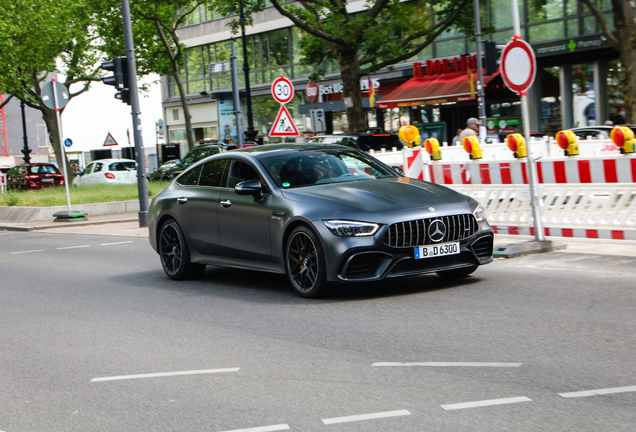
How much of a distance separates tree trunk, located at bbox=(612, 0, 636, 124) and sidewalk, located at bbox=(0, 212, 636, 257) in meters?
10.2

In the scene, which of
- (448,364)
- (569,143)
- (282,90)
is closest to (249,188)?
(448,364)

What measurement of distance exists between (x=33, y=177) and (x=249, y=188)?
3055cm

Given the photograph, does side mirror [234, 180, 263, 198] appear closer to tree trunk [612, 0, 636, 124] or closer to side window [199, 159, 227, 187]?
side window [199, 159, 227, 187]

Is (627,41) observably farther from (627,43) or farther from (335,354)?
(335,354)

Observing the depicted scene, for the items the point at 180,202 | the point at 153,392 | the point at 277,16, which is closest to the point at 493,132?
the point at 277,16

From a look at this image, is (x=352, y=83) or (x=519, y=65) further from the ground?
(x=352, y=83)

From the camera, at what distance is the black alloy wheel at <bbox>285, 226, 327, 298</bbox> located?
301 inches

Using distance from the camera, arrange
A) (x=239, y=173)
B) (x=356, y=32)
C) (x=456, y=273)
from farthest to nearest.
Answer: (x=356, y=32)
(x=239, y=173)
(x=456, y=273)

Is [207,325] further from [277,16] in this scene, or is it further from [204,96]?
[204,96]

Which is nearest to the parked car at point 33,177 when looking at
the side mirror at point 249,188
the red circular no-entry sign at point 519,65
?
the red circular no-entry sign at point 519,65

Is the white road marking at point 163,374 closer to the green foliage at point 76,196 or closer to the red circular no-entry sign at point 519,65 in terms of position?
the red circular no-entry sign at point 519,65

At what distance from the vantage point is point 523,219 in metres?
11.9

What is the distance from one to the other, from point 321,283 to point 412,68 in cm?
2932

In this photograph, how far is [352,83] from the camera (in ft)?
83.1
